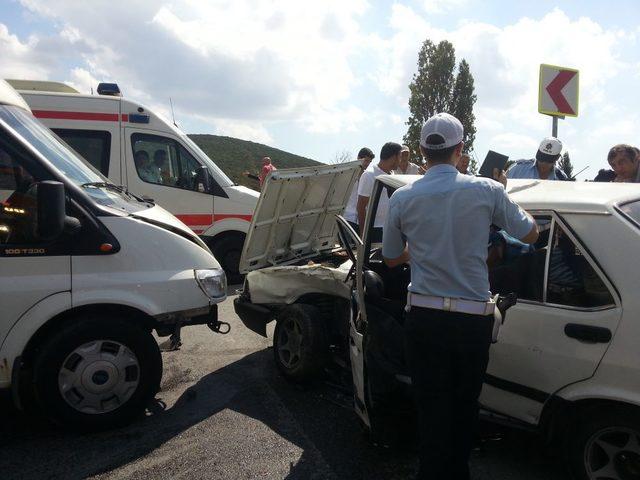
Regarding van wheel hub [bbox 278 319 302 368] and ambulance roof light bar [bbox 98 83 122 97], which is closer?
van wheel hub [bbox 278 319 302 368]

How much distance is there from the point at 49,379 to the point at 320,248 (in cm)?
347

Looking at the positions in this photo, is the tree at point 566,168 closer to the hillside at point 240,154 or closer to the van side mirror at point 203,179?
the van side mirror at point 203,179

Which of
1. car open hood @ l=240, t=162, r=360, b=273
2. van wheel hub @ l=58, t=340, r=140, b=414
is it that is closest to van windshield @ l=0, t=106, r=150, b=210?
van wheel hub @ l=58, t=340, r=140, b=414

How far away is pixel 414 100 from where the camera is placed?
99.0ft

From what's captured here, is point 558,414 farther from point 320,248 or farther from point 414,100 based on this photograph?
point 414,100

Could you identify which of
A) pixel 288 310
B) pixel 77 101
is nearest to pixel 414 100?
pixel 77 101

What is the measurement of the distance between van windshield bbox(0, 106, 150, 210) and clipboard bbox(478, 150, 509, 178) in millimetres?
2475

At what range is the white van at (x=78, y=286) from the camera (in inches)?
132

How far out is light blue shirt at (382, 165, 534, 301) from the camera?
2357 millimetres

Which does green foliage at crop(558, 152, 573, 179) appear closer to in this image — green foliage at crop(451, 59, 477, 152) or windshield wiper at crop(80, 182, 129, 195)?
windshield wiper at crop(80, 182, 129, 195)

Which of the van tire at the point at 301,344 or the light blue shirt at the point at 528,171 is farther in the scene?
the light blue shirt at the point at 528,171

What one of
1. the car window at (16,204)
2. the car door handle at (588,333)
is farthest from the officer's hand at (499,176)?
the car window at (16,204)

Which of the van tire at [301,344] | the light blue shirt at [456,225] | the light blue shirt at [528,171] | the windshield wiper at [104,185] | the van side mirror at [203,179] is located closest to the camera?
the light blue shirt at [456,225]

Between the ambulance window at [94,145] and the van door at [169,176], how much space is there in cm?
30
